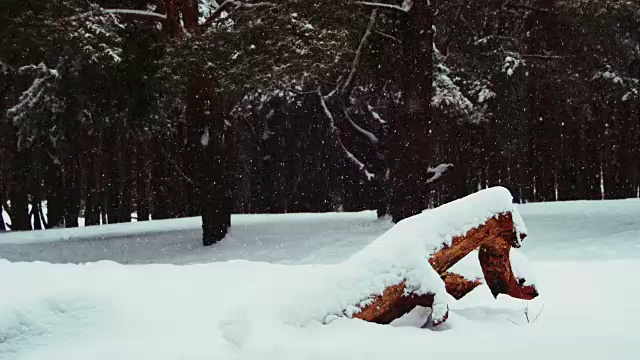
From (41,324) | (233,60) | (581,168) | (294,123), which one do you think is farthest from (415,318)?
(581,168)

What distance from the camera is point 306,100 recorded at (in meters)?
20.6

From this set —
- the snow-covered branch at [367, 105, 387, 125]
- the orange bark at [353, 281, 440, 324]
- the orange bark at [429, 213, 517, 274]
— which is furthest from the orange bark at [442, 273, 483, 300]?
the snow-covered branch at [367, 105, 387, 125]

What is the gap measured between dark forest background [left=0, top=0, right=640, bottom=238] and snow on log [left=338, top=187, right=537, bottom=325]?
22.1 ft

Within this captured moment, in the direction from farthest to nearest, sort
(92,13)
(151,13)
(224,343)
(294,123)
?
1. (294,123)
2. (151,13)
3. (92,13)
4. (224,343)

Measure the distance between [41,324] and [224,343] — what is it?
1116 millimetres

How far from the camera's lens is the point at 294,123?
22672mm

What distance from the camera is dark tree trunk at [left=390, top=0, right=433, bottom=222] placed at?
Answer: 13.1 m

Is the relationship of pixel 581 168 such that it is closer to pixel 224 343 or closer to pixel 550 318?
pixel 550 318

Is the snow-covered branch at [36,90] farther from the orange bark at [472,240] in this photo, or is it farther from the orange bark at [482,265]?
the orange bark at [472,240]

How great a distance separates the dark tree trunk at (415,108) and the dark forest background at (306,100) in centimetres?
3

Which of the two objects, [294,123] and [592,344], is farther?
[294,123]

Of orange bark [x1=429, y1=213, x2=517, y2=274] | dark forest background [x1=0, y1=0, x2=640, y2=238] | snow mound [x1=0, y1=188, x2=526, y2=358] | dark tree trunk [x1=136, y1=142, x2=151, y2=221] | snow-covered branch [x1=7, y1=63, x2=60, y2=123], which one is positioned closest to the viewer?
snow mound [x1=0, y1=188, x2=526, y2=358]

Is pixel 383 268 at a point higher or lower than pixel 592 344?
higher

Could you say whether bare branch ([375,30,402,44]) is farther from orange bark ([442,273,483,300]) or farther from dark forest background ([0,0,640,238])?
orange bark ([442,273,483,300])
